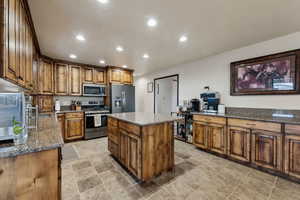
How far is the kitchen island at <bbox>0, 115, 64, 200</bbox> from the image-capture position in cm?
97

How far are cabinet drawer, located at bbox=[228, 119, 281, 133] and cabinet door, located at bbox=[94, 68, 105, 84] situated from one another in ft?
13.8

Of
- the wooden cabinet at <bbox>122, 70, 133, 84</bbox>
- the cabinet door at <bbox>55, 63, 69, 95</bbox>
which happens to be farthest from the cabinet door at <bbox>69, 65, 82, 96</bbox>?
the wooden cabinet at <bbox>122, 70, 133, 84</bbox>

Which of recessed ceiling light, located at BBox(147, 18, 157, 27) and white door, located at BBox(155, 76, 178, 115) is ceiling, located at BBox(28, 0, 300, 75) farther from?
white door, located at BBox(155, 76, 178, 115)

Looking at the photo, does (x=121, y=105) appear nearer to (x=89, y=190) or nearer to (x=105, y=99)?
(x=105, y=99)

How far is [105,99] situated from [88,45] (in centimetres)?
239

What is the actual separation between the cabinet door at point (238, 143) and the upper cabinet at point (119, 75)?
3.84m

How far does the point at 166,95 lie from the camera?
6438 mm

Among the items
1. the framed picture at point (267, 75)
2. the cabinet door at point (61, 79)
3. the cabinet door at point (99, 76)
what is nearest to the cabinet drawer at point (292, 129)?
the framed picture at point (267, 75)

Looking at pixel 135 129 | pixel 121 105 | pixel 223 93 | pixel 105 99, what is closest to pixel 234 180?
pixel 135 129

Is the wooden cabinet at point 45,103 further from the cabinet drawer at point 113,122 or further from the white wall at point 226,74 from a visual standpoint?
the white wall at point 226,74

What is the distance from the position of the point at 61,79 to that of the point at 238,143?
16.5ft

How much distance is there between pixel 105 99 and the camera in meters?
5.00

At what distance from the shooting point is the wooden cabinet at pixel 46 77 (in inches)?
145

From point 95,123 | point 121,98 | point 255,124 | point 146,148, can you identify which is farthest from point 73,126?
point 255,124
